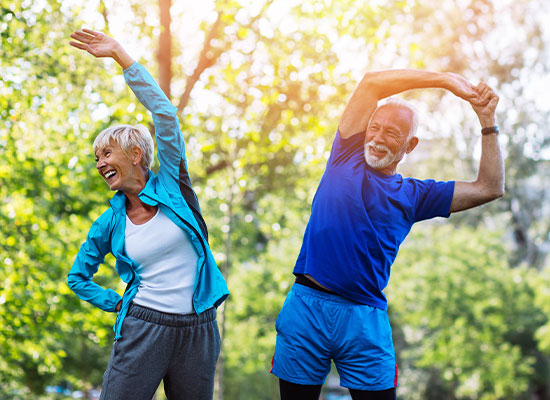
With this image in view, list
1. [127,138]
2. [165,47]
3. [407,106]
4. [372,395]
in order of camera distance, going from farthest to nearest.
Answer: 1. [165,47]
2. [407,106]
3. [127,138]
4. [372,395]

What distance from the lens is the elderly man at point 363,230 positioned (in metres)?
2.62

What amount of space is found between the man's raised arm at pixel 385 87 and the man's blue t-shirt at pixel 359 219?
0.25ft

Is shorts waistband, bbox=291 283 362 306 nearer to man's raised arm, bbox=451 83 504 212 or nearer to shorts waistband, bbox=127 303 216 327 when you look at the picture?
shorts waistband, bbox=127 303 216 327

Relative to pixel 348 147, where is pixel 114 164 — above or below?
below

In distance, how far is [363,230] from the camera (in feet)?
8.73

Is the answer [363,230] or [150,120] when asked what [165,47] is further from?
[363,230]

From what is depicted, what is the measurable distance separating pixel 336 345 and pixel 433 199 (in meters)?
0.81

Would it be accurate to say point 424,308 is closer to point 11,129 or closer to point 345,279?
point 11,129

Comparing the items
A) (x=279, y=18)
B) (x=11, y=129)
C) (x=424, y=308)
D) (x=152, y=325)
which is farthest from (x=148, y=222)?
(x=424, y=308)

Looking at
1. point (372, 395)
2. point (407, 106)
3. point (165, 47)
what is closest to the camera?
point (372, 395)

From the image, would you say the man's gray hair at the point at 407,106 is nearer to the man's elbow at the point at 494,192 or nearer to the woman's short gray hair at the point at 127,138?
the man's elbow at the point at 494,192

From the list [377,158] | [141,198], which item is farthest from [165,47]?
[377,158]

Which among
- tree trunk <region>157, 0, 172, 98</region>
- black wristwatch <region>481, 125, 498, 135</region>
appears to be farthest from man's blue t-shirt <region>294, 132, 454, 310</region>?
tree trunk <region>157, 0, 172, 98</region>

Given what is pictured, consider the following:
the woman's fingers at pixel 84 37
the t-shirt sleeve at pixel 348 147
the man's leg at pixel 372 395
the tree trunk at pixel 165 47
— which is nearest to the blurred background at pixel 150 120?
the tree trunk at pixel 165 47
